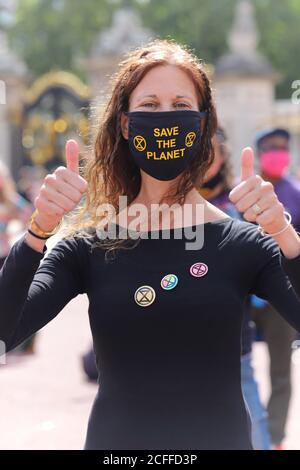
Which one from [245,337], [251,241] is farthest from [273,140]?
[251,241]

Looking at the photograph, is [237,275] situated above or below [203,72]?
below

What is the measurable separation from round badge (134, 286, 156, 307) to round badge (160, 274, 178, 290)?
0.03 m

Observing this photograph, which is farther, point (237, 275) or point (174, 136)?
point (174, 136)

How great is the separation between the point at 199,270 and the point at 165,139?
1.29ft

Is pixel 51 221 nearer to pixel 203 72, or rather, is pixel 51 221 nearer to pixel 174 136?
pixel 174 136

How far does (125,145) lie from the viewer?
2.60 metres

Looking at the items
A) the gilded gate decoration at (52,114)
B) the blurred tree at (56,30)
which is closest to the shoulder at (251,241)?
the gilded gate decoration at (52,114)

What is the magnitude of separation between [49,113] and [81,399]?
617 inches

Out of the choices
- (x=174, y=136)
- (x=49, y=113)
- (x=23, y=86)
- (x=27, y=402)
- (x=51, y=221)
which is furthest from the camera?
(x=23, y=86)

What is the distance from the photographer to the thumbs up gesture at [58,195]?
2129mm

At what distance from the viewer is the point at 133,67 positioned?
7.95 feet

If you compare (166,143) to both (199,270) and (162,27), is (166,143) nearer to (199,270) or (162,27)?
(199,270)

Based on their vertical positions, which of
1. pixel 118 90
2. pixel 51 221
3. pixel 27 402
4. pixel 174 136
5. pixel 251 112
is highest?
pixel 251 112

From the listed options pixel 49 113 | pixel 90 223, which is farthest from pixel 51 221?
pixel 49 113
